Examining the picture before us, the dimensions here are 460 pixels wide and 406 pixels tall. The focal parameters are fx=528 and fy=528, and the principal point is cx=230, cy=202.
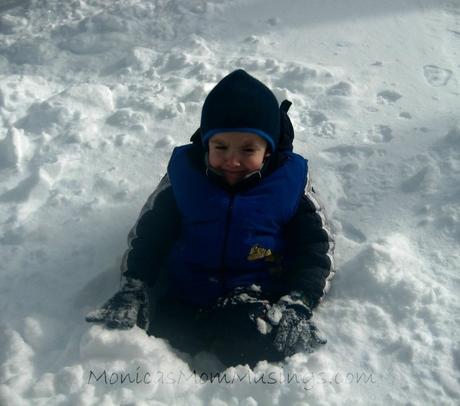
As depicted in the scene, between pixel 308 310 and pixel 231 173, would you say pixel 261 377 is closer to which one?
pixel 308 310

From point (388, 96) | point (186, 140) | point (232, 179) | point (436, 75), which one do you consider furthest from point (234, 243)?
point (436, 75)

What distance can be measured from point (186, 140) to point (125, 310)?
1.44 m

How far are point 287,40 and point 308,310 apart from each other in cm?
274

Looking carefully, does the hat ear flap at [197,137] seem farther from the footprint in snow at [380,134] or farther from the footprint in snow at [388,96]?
the footprint in snow at [388,96]

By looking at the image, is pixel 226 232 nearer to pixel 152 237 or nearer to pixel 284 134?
pixel 152 237

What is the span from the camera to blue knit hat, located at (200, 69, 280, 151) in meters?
2.21

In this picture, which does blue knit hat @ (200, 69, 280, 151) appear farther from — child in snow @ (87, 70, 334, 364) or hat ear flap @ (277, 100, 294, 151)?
hat ear flap @ (277, 100, 294, 151)

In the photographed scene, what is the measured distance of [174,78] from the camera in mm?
3912

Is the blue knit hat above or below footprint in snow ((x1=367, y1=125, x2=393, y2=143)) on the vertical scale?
above

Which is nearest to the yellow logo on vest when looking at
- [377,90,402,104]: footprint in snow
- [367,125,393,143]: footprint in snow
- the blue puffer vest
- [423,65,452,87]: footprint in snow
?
the blue puffer vest

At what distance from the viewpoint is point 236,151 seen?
225cm

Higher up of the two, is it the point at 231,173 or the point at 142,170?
the point at 231,173

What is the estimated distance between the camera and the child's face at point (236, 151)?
2.24 m

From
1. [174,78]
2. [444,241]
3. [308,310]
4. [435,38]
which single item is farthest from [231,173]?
[435,38]
